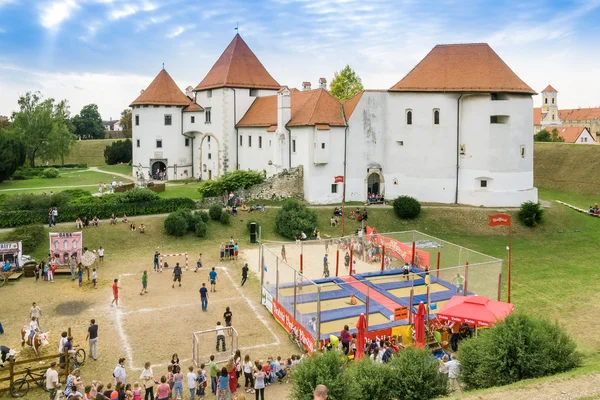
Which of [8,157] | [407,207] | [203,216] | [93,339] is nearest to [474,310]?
[93,339]

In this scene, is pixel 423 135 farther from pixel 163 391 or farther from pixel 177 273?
pixel 163 391

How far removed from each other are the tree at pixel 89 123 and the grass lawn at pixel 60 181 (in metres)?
54.0

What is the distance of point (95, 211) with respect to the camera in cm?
3797

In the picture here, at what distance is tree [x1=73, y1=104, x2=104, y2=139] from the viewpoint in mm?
118375

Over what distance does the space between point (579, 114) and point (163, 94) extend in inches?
4449

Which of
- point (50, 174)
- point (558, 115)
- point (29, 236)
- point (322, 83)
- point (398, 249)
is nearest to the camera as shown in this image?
point (398, 249)

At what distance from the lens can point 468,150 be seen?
1794 inches

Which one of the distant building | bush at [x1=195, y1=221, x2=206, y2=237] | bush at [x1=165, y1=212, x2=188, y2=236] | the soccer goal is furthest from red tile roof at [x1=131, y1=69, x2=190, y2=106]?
the distant building

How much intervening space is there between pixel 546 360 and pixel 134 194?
33.1m

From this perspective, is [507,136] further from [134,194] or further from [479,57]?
[134,194]

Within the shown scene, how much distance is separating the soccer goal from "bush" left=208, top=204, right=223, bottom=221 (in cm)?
1879

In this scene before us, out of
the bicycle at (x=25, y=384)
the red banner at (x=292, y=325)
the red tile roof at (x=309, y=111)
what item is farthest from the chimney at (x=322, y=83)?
the bicycle at (x=25, y=384)

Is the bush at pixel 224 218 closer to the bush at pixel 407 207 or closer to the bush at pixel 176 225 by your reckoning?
the bush at pixel 176 225

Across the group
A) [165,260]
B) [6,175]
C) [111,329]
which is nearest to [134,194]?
[165,260]
